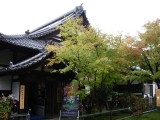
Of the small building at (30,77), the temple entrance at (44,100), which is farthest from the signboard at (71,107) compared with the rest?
the temple entrance at (44,100)

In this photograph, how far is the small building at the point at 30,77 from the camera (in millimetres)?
15891

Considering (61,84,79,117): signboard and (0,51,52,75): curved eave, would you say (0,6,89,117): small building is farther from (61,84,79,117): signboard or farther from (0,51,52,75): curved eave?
(61,84,79,117): signboard

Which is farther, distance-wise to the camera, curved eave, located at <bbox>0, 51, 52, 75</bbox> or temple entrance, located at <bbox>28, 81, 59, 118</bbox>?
temple entrance, located at <bbox>28, 81, 59, 118</bbox>

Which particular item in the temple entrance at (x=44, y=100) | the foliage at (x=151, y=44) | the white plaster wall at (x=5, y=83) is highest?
the foliage at (x=151, y=44)

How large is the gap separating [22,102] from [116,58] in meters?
6.56

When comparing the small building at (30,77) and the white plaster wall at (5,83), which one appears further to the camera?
the white plaster wall at (5,83)

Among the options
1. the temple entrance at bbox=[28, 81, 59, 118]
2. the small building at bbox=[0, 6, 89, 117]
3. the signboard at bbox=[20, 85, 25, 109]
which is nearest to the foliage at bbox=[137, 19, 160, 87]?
the small building at bbox=[0, 6, 89, 117]

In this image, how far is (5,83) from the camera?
1636cm

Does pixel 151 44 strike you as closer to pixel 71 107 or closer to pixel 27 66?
pixel 71 107

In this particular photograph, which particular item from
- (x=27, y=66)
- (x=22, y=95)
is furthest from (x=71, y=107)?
(x=27, y=66)

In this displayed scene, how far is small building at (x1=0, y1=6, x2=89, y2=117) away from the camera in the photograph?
15.9 m

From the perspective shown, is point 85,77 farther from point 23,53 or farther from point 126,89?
point 126,89

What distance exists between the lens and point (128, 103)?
21.9m

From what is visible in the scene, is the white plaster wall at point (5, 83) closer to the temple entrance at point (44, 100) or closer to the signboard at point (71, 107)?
the temple entrance at point (44, 100)
